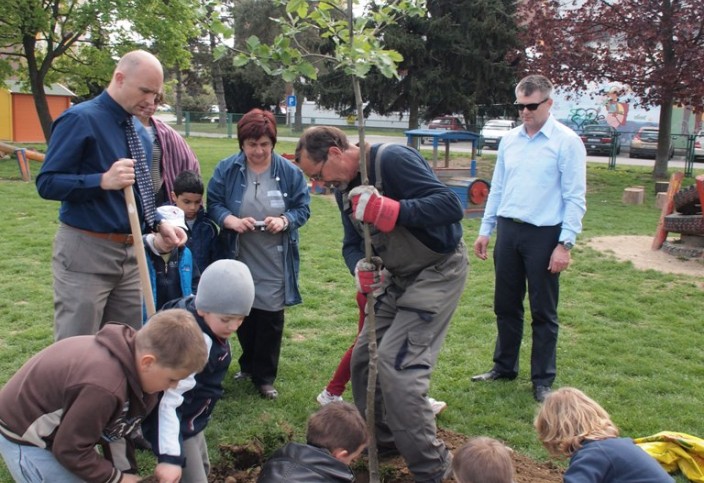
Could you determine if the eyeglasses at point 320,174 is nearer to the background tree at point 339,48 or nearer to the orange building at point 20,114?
the background tree at point 339,48

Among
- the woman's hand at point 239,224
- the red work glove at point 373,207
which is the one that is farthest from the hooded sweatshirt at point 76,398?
the woman's hand at point 239,224

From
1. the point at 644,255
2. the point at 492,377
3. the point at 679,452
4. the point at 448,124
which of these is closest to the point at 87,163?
the point at 492,377

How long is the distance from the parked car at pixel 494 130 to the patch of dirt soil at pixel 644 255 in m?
18.8

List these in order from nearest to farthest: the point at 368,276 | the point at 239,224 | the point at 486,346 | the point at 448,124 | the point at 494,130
Answer: the point at 368,276 → the point at 239,224 → the point at 486,346 → the point at 494,130 → the point at 448,124

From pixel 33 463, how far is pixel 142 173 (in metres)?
1.66

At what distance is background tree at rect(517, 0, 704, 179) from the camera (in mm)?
15328

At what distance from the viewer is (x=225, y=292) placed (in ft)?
9.21

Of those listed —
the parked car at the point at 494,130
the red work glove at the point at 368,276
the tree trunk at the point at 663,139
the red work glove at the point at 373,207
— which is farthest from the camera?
the parked car at the point at 494,130

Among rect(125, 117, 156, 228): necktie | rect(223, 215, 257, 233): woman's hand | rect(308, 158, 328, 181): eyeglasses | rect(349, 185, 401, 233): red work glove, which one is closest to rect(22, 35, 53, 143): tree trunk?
rect(223, 215, 257, 233): woman's hand

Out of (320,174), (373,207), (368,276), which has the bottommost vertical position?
(368,276)

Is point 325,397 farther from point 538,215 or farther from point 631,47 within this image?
point 631,47

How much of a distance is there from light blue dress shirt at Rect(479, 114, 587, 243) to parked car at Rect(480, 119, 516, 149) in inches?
976

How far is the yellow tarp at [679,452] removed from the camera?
11.7 ft

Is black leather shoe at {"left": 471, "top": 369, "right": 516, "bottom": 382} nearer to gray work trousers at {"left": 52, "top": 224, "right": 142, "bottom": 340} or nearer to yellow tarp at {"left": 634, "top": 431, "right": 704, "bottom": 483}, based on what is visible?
yellow tarp at {"left": 634, "top": 431, "right": 704, "bottom": 483}
